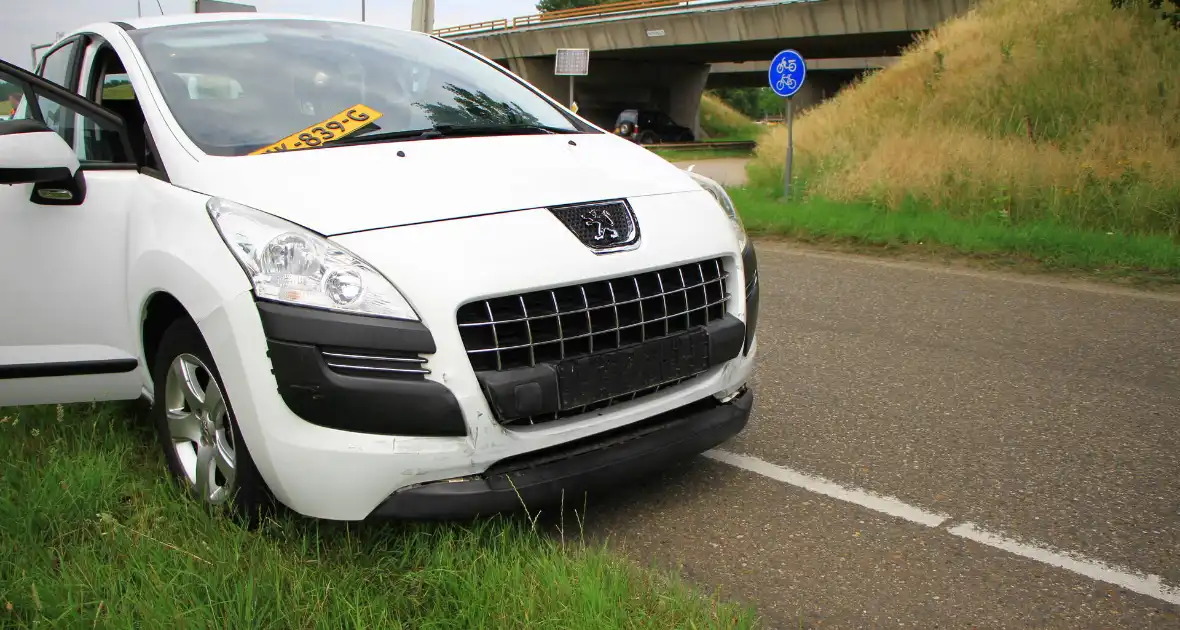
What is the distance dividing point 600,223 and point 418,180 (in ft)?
1.86

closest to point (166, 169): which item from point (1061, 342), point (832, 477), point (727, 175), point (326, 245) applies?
point (326, 245)

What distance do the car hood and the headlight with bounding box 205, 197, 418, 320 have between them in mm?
58

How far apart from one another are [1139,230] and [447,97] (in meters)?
7.82

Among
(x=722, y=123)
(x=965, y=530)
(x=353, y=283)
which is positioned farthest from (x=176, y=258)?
(x=722, y=123)

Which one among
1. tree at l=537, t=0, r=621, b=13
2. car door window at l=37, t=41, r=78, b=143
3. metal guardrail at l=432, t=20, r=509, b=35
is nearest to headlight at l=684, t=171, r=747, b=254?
car door window at l=37, t=41, r=78, b=143

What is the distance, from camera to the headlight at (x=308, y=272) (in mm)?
2457

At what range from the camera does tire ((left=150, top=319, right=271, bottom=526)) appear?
269 centimetres

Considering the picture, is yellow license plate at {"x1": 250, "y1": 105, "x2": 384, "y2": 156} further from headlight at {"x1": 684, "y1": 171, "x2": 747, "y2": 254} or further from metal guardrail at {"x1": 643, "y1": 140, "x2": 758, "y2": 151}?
metal guardrail at {"x1": 643, "y1": 140, "x2": 758, "y2": 151}

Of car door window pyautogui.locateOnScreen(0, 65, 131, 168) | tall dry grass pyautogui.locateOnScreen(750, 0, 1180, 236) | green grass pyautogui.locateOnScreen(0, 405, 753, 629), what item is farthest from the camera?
tall dry grass pyautogui.locateOnScreen(750, 0, 1180, 236)

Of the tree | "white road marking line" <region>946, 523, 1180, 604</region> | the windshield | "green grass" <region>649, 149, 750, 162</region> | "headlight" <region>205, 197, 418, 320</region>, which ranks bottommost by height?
"white road marking line" <region>946, 523, 1180, 604</region>

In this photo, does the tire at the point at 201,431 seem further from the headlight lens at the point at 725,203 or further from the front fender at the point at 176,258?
the headlight lens at the point at 725,203

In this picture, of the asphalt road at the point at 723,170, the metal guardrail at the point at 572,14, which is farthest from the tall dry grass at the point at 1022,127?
the metal guardrail at the point at 572,14

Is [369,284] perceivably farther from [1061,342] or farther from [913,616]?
[1061,342]

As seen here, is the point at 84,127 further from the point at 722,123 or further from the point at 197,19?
the point at 722,123
